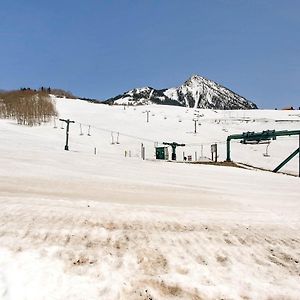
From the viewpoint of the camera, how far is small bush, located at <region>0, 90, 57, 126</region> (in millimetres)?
68938

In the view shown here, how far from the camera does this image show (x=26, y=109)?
70.4 metres

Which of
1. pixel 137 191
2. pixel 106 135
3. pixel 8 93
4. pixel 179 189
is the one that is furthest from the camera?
pixel 8 93

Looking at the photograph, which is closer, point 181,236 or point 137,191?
point 181,236

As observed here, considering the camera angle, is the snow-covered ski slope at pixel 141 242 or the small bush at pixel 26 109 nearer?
the snow-covered ski slope at pixel 141 242

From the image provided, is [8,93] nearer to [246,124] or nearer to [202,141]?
[202,141]

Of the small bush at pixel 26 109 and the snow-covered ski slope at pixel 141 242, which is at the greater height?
the small bush at pixel 26 109

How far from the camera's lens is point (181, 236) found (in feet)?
31.3

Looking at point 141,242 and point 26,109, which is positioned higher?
point 26,109

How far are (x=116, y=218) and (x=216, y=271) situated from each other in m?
4.00

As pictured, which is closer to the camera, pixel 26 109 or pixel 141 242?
pixel 141 242

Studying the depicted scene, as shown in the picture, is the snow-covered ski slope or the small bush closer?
the snow-covered ski slope

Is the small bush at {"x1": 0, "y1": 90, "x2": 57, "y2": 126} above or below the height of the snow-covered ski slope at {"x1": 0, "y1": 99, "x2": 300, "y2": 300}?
above

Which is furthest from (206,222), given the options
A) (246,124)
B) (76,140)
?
(246,124)

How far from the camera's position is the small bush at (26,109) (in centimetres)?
6894
